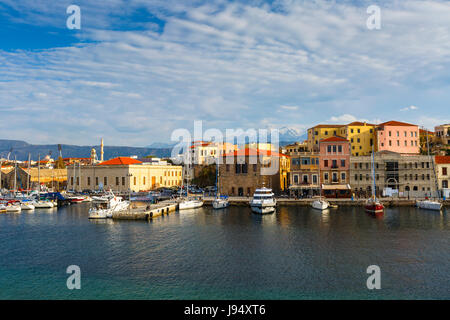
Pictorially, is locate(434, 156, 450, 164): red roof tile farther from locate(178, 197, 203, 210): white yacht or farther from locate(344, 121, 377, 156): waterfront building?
locate(178, 197, 203, 210): white yacht

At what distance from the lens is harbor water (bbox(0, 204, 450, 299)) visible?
60.1 ft

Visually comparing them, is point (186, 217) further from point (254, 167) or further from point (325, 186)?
point (325, 186)

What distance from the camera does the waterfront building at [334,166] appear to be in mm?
54812

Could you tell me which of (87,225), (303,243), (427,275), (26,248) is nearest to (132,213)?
(87,225)

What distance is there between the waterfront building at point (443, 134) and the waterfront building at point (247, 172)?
47201 millimetres

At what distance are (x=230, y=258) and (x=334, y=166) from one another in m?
36.4

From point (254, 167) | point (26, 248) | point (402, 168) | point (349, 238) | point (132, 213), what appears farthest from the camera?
point (254, 167)

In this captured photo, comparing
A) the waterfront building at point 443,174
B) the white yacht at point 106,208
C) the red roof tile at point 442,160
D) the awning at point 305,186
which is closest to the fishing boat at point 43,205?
the white yacht at point 106,208

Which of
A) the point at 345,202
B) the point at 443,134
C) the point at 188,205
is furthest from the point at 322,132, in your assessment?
the point at 443,134

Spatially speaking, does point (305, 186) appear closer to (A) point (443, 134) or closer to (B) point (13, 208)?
(B) point (13, 208)

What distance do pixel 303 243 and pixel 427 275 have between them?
9506 millimetres

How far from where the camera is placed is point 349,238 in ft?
96.7

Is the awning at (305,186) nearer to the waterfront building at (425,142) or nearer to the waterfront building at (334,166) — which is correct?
the waterfront building at (334,166)
